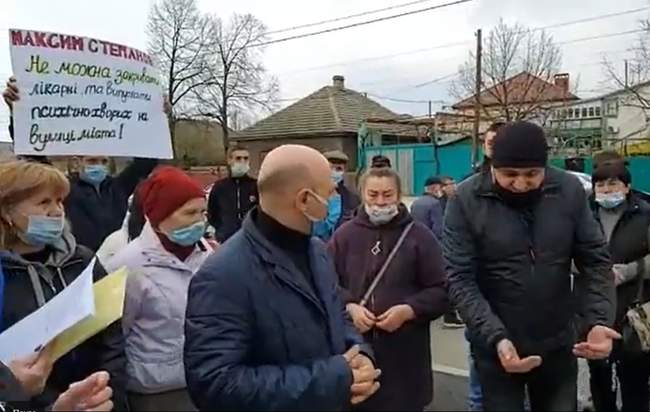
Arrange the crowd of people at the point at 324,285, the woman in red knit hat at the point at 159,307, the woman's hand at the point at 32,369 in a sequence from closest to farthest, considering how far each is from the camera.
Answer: the crowd of people at the point at 324,285 < the woman's hand at the point at 32,369 < the woman in red knit hat at the point at 159,307

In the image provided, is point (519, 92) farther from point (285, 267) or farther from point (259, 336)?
point (259, 336)

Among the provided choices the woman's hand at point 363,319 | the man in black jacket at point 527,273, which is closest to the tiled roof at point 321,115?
the woman's hand at point 363,319

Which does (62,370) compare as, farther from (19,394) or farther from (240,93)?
(240,93)

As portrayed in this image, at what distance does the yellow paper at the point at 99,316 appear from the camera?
237 centimetres

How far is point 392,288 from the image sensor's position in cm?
399

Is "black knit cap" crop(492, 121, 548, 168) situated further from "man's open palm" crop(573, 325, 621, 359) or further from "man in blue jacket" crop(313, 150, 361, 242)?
"man in blue jacket" crop(313, 150, 361, 242)

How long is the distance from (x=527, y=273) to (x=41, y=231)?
6.33ft

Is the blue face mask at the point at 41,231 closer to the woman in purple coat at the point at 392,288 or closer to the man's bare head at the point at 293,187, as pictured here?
the man's bare head at the point at 293,187

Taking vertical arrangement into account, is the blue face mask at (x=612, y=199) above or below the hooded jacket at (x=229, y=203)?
above

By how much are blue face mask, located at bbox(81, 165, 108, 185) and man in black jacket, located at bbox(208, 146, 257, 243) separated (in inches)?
81.3

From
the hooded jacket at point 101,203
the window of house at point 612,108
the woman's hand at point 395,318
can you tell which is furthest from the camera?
the window of house at point 612,108

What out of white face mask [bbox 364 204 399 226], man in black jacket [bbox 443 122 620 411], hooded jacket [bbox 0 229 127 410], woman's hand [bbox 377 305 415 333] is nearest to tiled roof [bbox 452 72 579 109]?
white face mask [bbox 364 204 399 226]

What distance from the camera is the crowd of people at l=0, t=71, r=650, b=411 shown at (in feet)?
7.20

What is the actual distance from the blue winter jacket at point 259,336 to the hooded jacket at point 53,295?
2.49ft
